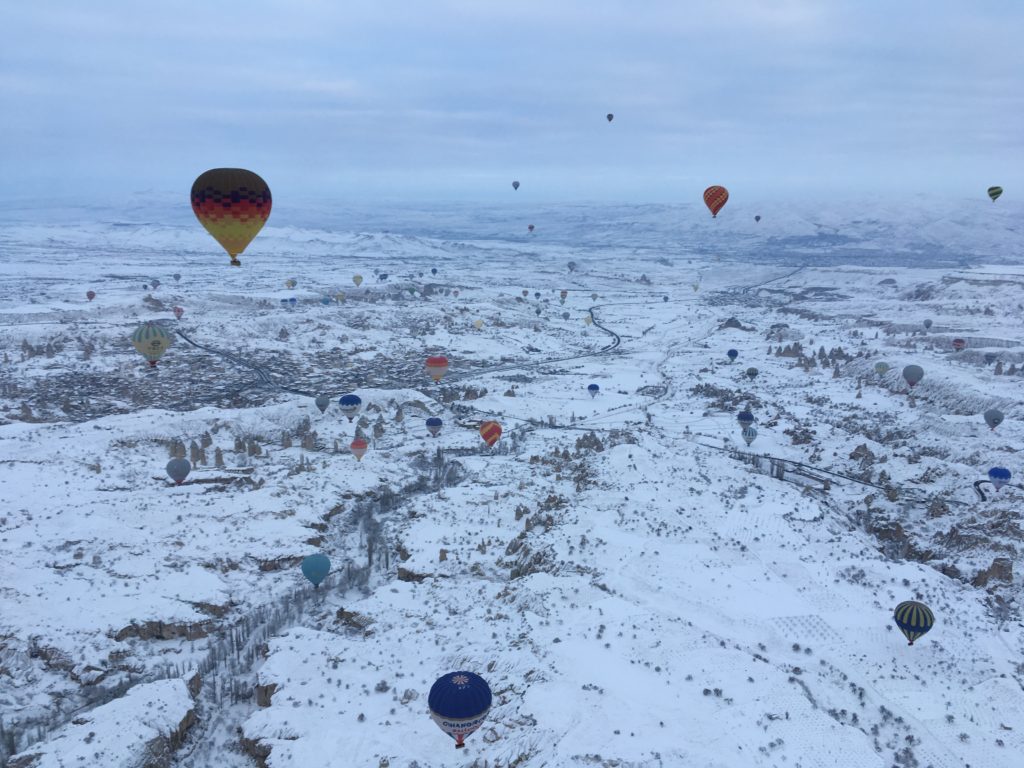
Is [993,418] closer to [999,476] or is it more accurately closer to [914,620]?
[999,476]

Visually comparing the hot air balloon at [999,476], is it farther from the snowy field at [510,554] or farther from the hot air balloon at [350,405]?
the hot air balloon at [350,405]

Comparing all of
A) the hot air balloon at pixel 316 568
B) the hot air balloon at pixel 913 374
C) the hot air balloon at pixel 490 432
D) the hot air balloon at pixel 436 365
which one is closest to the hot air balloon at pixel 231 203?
the hot air balloon at pixel 316 568

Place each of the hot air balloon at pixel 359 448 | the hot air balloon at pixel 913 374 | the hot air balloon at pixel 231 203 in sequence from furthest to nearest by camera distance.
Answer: the hot air balloon at pixel 913 374 → the hot air balloon at pixel 359 448 → the hot air balloon at pixel 231 203

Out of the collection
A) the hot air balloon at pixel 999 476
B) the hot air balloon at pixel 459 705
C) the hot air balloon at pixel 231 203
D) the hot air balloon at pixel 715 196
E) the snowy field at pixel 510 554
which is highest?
the hot air balloon at pixel 715 196

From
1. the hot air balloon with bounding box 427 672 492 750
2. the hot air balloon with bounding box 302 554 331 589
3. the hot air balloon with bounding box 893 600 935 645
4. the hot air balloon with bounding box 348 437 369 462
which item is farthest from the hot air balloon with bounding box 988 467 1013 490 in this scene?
the hot air balloon with bounding box 348 437 369 462

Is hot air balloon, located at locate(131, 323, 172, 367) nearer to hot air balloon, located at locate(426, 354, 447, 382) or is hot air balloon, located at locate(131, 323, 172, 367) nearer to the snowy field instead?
the snowy field
